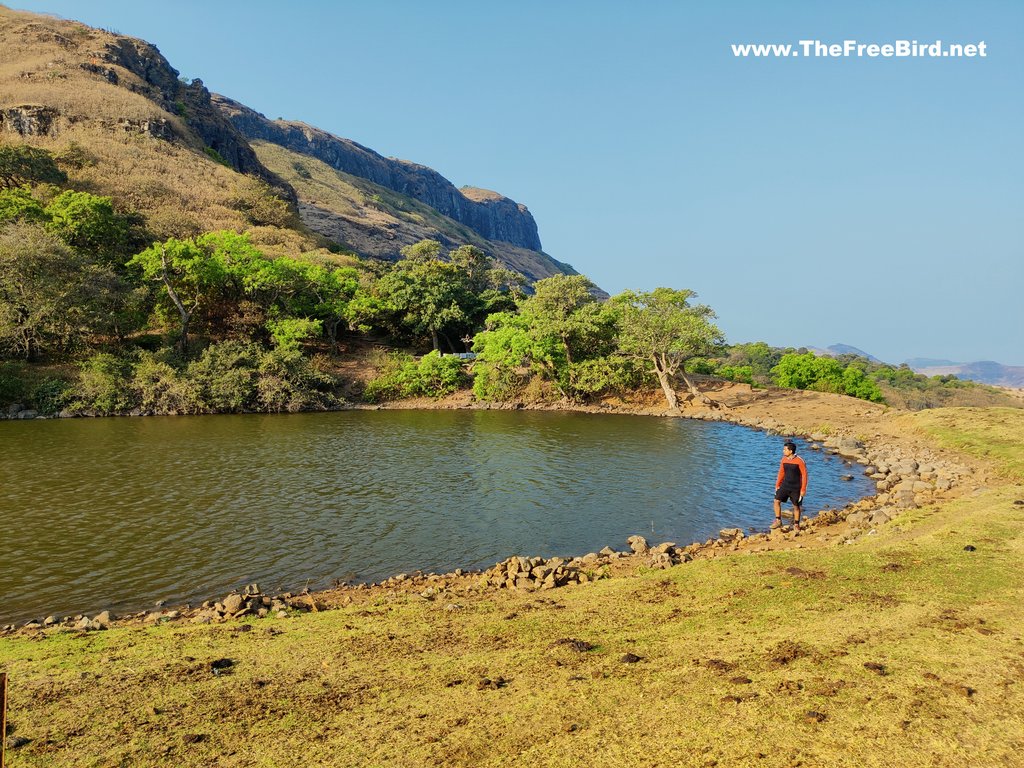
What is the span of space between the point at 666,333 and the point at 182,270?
131 ft

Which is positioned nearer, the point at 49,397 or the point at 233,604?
the point at 233,604

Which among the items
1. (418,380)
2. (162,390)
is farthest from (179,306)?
(418,380)

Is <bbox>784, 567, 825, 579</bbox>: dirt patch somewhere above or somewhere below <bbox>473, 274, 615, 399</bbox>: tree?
below

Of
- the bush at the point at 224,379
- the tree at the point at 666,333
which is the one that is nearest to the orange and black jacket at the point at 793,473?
the tree at the point at 666,333

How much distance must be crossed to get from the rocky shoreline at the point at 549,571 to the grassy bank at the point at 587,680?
1034 mm

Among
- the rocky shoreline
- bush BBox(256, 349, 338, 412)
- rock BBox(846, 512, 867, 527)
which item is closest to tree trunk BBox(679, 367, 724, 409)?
the rocky shoreline

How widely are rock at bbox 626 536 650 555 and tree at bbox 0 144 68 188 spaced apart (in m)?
68.3

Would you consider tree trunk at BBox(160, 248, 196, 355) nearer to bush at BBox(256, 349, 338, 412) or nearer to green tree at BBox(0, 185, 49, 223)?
bush at BBox(256, 349, 338, 412)

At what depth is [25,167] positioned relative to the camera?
51.9m

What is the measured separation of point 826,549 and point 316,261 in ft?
171

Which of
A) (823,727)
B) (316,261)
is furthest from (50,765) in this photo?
(316,261)

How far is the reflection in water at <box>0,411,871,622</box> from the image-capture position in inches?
464

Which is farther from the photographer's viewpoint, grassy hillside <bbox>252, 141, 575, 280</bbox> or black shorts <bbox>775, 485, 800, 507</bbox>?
grassy hillside <bbox>252, 141, 575, 280</bbox>

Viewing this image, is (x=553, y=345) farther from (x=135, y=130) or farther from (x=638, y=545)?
(x=135, y=130)
